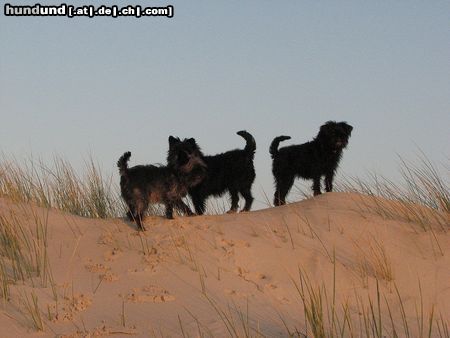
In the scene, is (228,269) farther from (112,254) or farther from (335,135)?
(335,135)

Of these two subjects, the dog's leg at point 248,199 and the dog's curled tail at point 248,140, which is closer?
the dog's curled tail at point 248,140

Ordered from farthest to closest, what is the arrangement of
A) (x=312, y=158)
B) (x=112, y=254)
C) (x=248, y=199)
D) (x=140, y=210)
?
(x=312, y=158), (x=248, y=199), (x=140, y=210), (x=112, y=254)

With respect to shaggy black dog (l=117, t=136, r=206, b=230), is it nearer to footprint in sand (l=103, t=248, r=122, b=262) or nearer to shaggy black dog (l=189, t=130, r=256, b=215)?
footprint in sand (l=103, t=248, r=122, b=262)

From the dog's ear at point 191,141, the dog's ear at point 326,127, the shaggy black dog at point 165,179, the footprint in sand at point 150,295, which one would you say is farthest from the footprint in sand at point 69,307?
the dog's ear at point 326,127

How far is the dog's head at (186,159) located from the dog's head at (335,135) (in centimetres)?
299

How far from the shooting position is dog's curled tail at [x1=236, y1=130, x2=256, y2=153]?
10648 mm

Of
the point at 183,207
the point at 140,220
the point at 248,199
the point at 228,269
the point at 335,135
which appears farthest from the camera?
the point at 335,135

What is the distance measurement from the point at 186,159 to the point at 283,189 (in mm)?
3230

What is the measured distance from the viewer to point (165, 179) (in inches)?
350

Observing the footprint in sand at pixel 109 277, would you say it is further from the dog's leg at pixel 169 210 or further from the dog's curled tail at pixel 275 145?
the dog's curled tail at pixel 275 145

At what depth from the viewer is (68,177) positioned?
36.2 feet

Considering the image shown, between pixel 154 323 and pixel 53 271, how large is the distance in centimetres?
186

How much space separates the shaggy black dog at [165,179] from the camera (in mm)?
8664

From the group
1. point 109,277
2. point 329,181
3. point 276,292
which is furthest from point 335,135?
point 109,277
